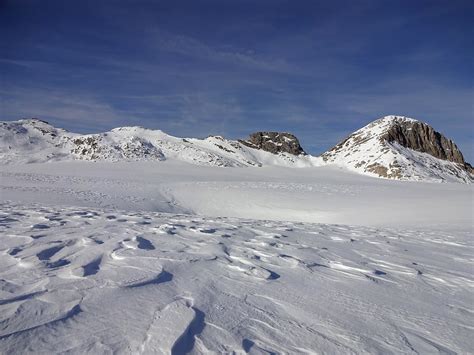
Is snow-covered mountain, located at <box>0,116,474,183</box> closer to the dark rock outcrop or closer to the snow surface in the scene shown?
the dark rock outcrop

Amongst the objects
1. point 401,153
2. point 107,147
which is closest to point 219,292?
point 107,147

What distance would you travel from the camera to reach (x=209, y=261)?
15.7 feet

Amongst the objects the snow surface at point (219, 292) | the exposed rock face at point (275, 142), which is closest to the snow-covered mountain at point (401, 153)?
the exposed rock face at point (275, 142)

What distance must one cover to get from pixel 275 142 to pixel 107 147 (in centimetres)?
4834

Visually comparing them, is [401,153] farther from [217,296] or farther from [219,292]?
[217,296]

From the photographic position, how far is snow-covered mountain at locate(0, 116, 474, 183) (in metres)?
65.7

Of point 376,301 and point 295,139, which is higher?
point 295,139

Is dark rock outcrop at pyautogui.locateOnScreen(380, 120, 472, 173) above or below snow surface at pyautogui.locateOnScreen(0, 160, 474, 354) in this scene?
above

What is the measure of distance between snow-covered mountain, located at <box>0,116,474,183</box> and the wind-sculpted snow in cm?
5974

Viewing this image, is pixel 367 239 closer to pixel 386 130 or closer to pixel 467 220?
pixel 467 220

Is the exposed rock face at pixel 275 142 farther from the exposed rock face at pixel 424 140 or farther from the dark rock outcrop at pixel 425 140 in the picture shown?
the exposed rock face at pixel 424 140

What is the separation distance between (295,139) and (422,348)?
329 ft

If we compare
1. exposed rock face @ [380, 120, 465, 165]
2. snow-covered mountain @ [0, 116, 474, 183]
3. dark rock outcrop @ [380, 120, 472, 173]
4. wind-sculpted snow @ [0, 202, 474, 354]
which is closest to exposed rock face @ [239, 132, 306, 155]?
snow-covered mountain @ [0, 116, 474, 183]

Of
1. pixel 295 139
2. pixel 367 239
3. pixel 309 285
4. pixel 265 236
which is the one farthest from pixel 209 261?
pixel 295 139
